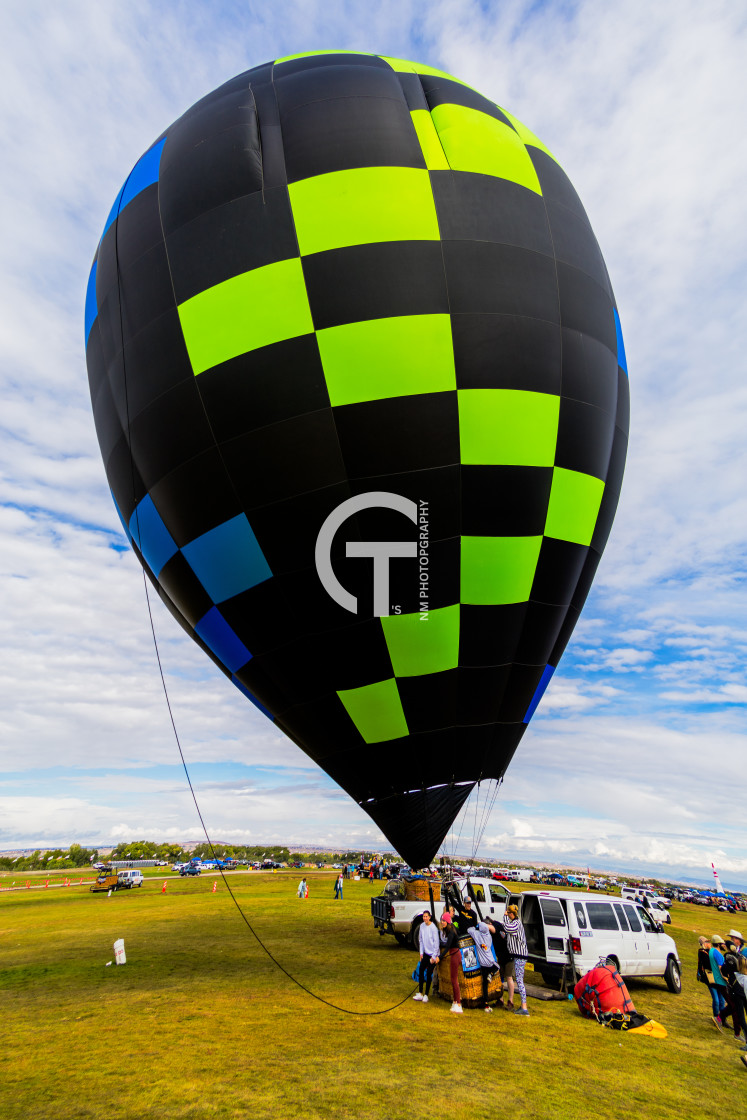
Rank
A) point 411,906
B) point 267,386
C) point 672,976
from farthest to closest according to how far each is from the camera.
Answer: point 411,906 → point 672,976 → point 267,386

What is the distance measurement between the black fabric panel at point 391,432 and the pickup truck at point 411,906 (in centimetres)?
711

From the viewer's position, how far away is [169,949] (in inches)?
437

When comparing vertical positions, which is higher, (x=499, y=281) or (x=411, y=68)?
(x=411, y=68)

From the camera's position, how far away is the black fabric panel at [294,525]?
689 cm

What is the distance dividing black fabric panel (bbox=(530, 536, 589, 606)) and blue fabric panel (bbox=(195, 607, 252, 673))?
376 cm

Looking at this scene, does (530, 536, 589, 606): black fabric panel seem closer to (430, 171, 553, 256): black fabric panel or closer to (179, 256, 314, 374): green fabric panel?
(430, 171, 553, 256): black fabric panel

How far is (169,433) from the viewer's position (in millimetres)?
7547

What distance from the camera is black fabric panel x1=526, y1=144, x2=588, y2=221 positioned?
833cm

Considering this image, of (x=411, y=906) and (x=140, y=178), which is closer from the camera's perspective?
(x=140, y=178)

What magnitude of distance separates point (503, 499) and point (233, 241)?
430cm

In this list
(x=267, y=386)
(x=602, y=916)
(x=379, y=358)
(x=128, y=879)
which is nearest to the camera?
(x=379, y=358)

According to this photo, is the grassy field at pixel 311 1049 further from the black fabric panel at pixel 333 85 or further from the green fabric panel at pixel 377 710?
the black fabric panel at pixel 333 85

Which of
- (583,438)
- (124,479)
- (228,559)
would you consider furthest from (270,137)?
(583,438)

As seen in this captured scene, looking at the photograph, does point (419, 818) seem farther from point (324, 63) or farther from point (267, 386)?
point (324, 63)
